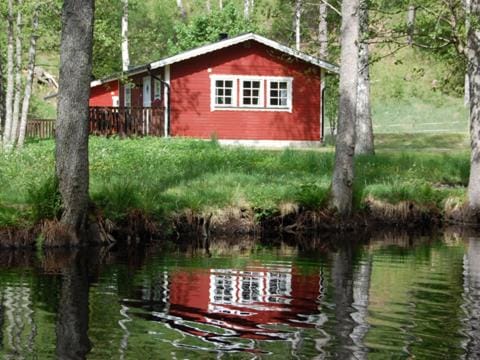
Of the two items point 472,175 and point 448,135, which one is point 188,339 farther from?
point 448,135

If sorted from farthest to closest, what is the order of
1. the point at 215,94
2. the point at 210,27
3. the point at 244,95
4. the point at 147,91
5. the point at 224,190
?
the point at 210,27, the point at 147,91, the point at 244,95, the point at 215,94, the point at 224,190

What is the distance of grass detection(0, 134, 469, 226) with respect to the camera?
16125 mm

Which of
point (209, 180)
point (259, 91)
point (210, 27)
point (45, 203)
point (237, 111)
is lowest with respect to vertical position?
point (45, 203)

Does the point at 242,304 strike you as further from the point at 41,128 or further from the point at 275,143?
the point at 41,128

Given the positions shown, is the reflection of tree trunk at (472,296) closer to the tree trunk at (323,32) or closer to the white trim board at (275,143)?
the tree trunk at (323,32)

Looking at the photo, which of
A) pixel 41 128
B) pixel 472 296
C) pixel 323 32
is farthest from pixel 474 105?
pixel 41 128

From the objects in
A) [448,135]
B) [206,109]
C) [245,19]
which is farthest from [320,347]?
[245,19]

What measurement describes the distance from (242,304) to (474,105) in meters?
11.4

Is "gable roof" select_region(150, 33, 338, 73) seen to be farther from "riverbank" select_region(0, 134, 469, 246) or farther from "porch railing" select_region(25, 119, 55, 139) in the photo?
"riverbank" select_region(0, 134, 469, 246)

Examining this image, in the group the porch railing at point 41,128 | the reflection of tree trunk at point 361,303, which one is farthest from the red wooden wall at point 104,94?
the reflection of tree trunk at point 361,303

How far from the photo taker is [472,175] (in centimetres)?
1962

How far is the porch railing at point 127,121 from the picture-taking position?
111 ft

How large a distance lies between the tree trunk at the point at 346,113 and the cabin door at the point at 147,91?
20.2 meters

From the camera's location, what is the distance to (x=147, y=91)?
38062mm
